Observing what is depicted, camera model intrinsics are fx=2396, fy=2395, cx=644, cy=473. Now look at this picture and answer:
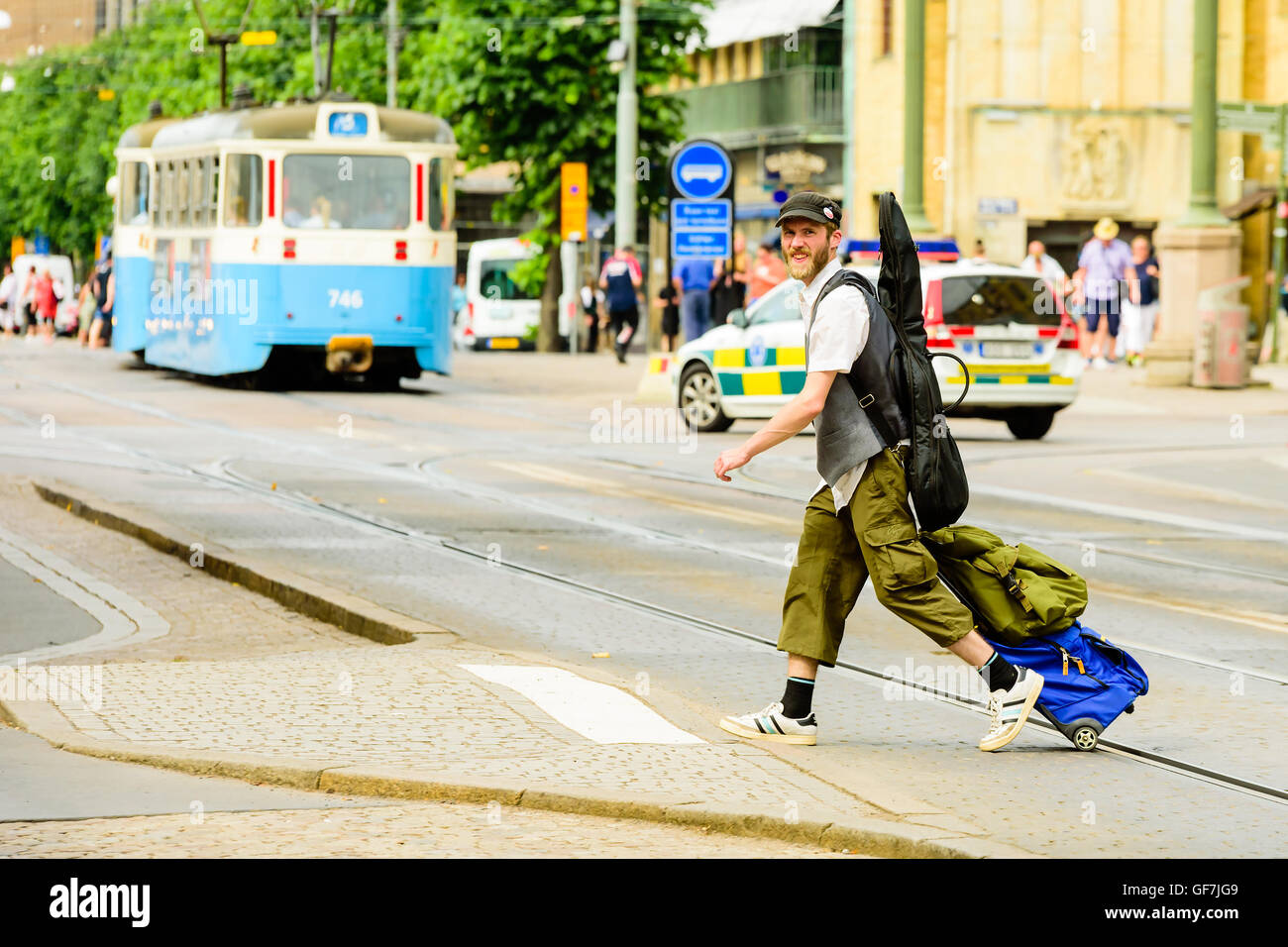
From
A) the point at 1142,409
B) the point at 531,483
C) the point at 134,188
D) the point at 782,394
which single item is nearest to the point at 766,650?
the point at 531,483

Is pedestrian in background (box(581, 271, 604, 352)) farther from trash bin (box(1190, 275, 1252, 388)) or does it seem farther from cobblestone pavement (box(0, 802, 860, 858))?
cobblestone pavement (box(0, 802, 860, 858))

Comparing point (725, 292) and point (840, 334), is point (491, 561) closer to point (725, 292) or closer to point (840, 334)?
point (840, 334)

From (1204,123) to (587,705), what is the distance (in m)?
22.0

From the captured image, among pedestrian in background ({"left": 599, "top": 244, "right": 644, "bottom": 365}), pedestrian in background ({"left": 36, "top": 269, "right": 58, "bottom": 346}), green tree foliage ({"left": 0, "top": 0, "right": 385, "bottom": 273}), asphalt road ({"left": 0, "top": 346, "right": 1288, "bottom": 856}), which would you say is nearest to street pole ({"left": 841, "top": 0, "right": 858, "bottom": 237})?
pedestrian in background ({"left": 599, "top": 244, "right": 644, "bottom": 365})

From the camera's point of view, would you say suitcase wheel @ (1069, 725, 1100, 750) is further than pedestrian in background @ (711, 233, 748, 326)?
No

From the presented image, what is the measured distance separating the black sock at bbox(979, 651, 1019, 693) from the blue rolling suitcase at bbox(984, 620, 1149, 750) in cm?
3

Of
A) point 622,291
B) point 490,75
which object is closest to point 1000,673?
point 622,291

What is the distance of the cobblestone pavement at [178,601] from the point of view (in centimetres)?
973

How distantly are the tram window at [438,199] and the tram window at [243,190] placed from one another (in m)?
1.95

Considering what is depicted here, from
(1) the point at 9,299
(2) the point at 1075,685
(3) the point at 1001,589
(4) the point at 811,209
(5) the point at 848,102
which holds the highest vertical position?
(5) the point at 848,102

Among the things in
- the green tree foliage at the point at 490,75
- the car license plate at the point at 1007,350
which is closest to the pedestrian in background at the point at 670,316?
the green tree foliage at the point at 490,75

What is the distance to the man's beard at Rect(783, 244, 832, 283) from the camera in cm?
730

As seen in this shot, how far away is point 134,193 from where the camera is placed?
32375 mm
